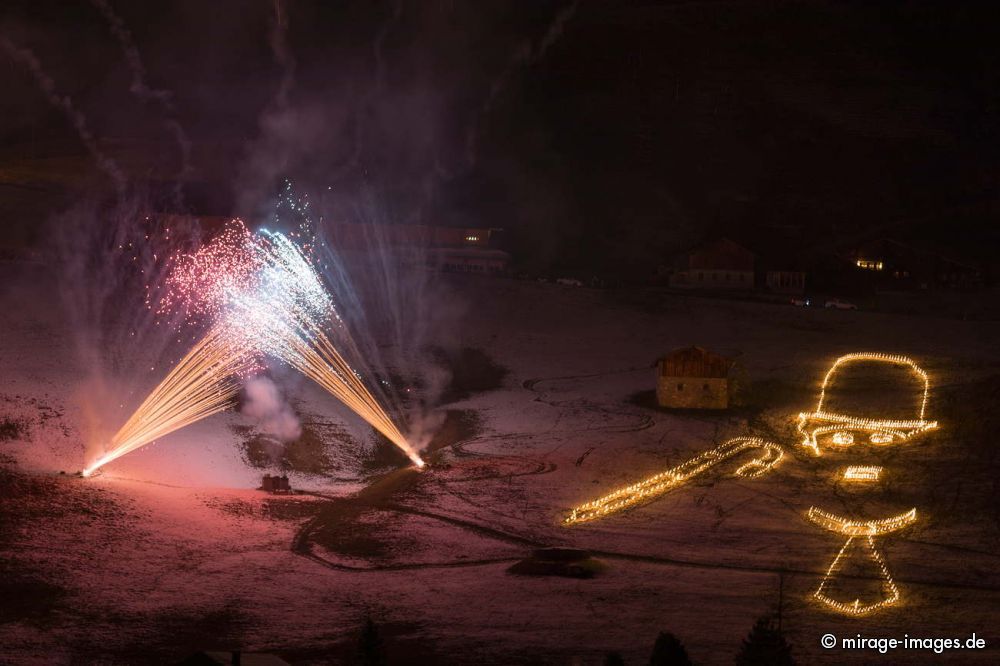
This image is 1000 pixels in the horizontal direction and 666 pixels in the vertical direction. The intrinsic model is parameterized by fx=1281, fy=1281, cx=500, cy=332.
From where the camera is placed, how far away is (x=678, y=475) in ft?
114

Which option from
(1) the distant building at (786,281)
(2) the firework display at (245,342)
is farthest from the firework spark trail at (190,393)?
(1) the distant building at (786,281)

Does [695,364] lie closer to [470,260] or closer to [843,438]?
[843,438]

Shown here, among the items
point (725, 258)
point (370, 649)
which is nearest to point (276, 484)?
point (370, 649)

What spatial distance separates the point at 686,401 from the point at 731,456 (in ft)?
19.3

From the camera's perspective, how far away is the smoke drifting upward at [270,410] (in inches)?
1533

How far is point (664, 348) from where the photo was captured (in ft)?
165

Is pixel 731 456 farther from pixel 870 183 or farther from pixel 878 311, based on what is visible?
pixel 870 183

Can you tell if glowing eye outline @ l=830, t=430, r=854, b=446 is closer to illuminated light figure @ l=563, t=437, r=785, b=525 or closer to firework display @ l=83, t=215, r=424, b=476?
illuminated light figure @ l=563, t=437, r=785, b=525

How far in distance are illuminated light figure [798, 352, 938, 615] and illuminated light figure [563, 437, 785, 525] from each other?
1.76 meters

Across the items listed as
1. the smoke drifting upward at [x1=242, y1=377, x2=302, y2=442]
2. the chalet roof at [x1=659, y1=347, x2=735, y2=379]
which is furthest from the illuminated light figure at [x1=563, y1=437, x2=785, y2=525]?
the smoke drifting upward at [x1=242, y1=377, x2=302, y2=442]

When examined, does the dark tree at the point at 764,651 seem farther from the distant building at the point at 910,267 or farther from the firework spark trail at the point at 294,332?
the distant building at the point at 910,267

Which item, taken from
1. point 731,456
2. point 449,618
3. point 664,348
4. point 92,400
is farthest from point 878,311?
point 449,618

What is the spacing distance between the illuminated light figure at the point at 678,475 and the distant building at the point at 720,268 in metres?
25.1

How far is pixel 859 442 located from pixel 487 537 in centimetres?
1369
